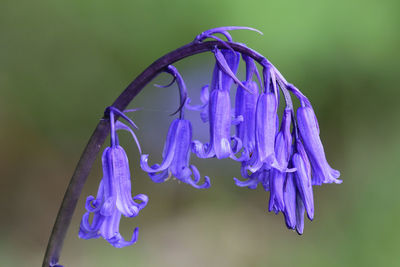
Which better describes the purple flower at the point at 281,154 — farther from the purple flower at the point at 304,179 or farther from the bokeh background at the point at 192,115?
the bokeh background at the point at 192,115

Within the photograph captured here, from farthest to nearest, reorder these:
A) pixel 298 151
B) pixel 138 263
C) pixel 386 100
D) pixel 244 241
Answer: pixel 386 100 < pixel 244 241 < pixel 138 263 < pixel 298 151

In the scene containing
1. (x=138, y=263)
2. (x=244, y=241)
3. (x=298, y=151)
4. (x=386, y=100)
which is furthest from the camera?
(x=386, y=100)

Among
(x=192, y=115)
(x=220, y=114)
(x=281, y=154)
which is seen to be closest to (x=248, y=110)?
(x=220, y=114)

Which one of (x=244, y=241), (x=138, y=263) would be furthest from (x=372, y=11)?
(x=138, y=263)

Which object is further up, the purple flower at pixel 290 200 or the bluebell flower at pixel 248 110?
the bluebell flower at pixel 248 110

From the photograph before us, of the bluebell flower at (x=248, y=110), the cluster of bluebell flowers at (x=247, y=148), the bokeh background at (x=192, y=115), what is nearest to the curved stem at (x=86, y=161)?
the cluster of bluebell flowers at (x=247, y=148)

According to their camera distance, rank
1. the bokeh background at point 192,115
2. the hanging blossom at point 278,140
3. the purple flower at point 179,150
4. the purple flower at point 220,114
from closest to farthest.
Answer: the hanging blossom at point 278,140 → the purple flower at point 220,114 → the purple flower at point 179,150 → the bokeh background at point 192,115

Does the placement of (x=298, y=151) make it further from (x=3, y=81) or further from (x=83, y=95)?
(x=3, y=81)
